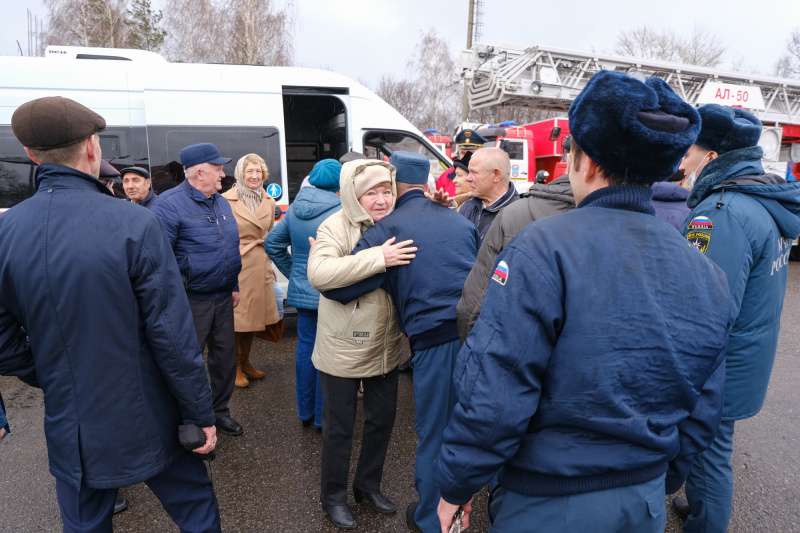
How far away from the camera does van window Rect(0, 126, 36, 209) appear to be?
523cm

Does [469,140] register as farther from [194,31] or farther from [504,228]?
[194,31]

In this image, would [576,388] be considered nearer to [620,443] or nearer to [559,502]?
[620,443]

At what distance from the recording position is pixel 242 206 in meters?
4.17

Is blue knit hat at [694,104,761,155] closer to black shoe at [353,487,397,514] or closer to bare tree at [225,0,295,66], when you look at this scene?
black shoe at [353,487,397,514]

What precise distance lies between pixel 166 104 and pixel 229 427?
3688 millimetres

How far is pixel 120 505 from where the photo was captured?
2762 millimetres

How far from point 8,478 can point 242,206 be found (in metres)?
2.36

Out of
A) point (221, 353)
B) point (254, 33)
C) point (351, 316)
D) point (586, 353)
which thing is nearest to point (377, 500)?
point (351, 316)

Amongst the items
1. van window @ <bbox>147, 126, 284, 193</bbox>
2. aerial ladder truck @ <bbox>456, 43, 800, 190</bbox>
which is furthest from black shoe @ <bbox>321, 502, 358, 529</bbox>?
aerial ladder truck @ <bbox>456, 43, 800, 190</bbox>

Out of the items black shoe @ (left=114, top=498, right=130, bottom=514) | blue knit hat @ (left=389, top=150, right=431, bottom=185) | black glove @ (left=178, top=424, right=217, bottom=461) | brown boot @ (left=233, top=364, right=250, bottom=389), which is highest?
blue knit hat @ (left=389, top=150, right=431, bottom=185)

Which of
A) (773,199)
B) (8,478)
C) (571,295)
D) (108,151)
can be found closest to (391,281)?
(571,295)

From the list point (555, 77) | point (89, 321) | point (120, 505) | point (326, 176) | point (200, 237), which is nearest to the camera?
point (89, 321)

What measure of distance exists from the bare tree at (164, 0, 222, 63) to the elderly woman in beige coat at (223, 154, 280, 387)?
22845mm

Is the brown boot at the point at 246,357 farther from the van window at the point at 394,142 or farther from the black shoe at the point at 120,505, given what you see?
the van window at the point at 394,142
